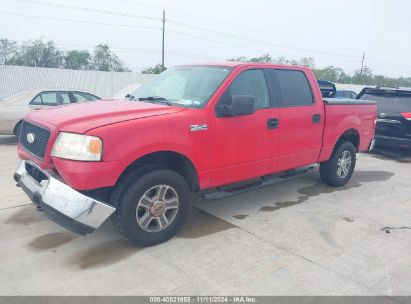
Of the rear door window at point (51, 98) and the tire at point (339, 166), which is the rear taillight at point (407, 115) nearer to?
the tire at point (339, 166)

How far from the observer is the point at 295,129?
5.12 metres

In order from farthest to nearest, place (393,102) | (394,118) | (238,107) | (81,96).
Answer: (81,96), (393,102), (394,118), (238,107)

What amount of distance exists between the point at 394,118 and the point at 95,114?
750 centimetres

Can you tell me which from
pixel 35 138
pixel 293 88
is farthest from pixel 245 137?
pixel 35 138

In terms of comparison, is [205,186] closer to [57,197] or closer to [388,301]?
[57,197]

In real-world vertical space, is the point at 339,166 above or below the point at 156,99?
below

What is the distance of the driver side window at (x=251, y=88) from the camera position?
434cm

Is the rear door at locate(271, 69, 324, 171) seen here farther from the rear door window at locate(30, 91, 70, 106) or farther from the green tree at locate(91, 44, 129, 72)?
the green tree at locate(91, 44, 129, 72)

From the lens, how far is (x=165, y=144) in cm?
371

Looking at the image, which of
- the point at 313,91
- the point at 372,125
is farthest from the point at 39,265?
the point at 372,125

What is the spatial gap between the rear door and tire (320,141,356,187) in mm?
583

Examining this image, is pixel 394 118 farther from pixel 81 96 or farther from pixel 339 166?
pixel 81 96

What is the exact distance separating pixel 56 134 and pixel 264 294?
2.35 meters

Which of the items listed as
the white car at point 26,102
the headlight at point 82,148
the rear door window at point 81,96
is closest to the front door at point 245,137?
the headlight at point 82,148
